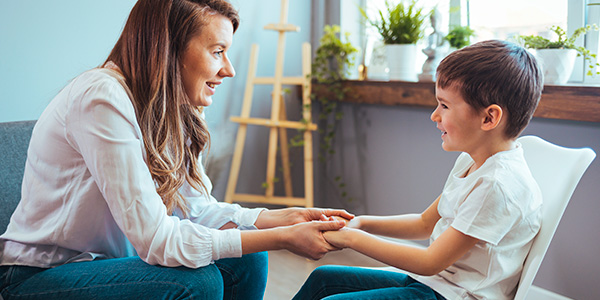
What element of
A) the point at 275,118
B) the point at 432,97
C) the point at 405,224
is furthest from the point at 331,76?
the point at 405,224

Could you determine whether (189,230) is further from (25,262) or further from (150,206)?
(25,262)

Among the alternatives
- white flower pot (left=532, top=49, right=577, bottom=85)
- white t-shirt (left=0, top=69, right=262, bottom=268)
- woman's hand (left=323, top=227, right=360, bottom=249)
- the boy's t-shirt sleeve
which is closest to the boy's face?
the boy's t-shirt sleeve

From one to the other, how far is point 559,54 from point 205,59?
1.33m

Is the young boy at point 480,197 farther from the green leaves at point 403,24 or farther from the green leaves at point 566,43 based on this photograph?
the green leaves at point 403,24

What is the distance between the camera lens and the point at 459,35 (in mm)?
2352

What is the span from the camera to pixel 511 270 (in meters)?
1.14

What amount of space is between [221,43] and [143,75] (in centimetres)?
22

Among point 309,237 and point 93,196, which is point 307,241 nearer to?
point 309,237

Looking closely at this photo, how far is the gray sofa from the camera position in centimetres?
142

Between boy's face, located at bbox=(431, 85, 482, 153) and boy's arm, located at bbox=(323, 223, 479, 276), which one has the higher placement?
boy's face, located at bbox=(431, 85, 482, 153)

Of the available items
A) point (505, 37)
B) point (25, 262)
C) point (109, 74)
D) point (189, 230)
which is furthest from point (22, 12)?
point (505, 37)

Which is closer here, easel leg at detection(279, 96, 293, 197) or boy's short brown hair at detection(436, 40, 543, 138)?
boy's short brown hair at detection(436, 40, 543, 138)

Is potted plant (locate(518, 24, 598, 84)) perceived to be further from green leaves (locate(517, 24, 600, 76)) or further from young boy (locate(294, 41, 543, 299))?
young boy (locate(294, 41, 543, 299))

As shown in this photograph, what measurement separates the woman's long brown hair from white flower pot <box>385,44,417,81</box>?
132cm
